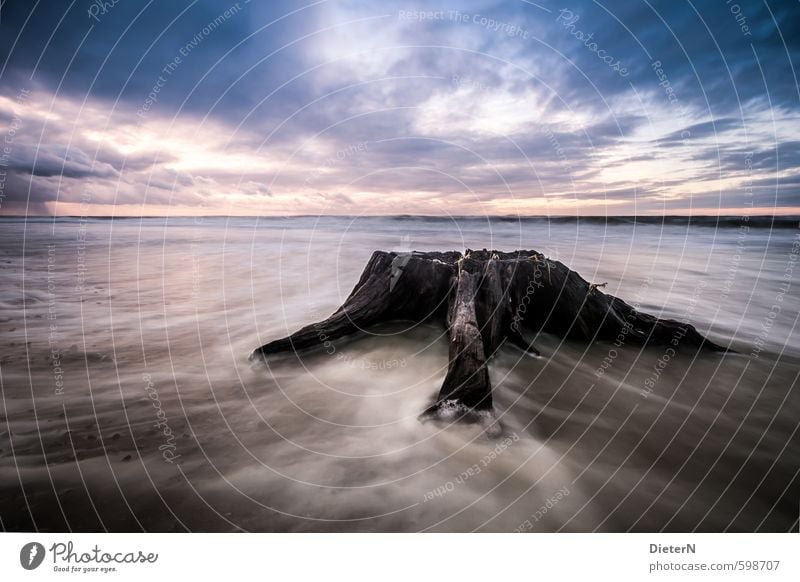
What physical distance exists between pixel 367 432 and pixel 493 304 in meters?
1.93

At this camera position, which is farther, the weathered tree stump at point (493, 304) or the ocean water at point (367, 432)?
the weathered tree stump at point (493, 304)

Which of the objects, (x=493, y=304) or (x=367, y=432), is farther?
(x=493, y=304)

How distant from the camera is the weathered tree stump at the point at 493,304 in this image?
12.9 ft

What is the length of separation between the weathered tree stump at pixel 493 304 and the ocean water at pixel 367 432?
0.24 m

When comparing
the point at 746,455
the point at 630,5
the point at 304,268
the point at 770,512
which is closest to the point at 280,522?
the point at 770,512

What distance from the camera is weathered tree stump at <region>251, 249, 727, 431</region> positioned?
12.9 ft

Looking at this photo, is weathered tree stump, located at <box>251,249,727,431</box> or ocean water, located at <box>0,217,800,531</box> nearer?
ocean water, located at <box>0,217,800,531</box>

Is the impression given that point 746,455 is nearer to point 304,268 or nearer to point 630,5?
point 630,5

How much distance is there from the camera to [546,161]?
4.94 metres

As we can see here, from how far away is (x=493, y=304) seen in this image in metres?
3.89

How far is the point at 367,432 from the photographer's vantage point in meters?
2.73

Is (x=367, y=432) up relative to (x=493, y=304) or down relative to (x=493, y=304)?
down

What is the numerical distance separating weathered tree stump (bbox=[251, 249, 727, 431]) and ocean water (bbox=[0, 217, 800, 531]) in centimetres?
24

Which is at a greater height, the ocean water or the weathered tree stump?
the weathered tree stump
